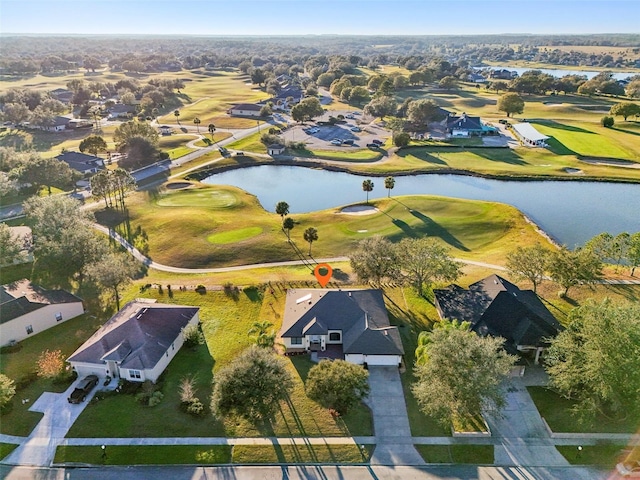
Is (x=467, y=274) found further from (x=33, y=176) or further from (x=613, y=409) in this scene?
(x=33, y=176)

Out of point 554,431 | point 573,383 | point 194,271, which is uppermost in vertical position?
point 573,383

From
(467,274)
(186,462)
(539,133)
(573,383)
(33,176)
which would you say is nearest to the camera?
(186,462)

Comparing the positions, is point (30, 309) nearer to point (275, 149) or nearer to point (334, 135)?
point (275, 149)

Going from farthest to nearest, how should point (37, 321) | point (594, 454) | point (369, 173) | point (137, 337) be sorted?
point (369, 173) → point (37, 321) → point (137, 337) → point (594, 454)

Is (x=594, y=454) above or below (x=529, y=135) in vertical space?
below

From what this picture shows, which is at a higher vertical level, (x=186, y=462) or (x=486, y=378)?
(x=486, y=378)

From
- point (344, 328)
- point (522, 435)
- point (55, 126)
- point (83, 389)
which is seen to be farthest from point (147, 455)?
point (55, 126)

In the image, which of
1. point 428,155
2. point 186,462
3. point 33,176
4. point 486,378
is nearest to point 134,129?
point 33,176
